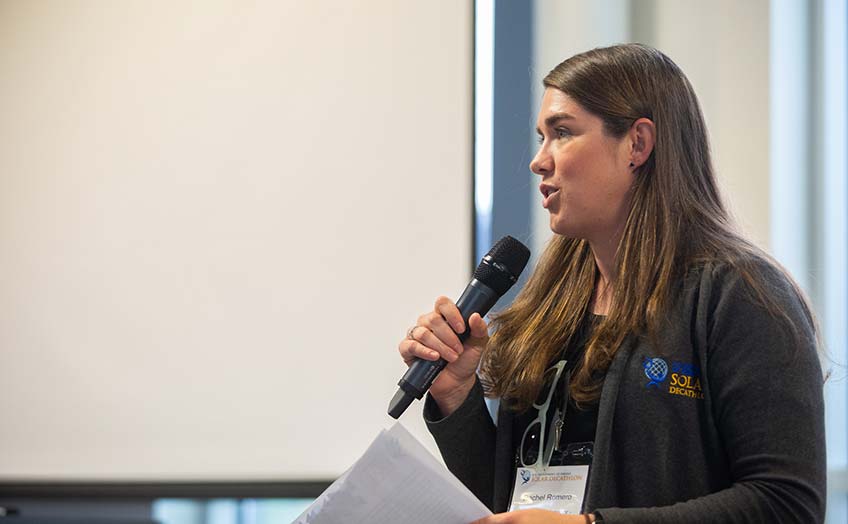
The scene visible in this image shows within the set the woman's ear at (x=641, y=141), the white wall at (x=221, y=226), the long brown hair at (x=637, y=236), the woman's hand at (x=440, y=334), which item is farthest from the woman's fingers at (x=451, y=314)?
the white wall at (x=221, y=226)

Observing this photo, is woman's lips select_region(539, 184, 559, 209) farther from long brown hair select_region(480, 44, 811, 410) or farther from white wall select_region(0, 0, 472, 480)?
white wall select_region(0, 0, 472, 480)

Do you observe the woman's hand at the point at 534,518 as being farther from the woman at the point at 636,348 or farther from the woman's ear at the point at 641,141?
the woman's ear at the point at 641,141

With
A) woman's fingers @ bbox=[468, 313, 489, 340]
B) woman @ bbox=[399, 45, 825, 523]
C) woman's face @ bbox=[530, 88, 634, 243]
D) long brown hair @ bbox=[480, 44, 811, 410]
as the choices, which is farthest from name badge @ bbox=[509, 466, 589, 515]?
woman's face @ bbox=[530, 88, 634, 243]

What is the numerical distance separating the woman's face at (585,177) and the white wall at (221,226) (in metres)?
1.00

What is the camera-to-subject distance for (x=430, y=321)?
1457 mm

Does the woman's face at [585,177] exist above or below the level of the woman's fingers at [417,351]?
above

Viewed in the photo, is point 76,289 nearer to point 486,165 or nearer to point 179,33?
point 179,33

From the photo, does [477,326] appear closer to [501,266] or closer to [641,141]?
[501,266]

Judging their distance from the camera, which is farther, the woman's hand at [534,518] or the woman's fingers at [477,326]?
the woman's fingers at [477,326]

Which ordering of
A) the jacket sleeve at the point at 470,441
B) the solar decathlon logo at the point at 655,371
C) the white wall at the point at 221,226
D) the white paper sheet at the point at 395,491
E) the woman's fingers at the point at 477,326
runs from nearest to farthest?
the white paper sheet at the point at 395,491 → the solar decathlon logo at the point at 655,371 → the woman's fingers at the point at 477,326 → the jacket sleeve at the point at 470,441 → the white wall at the point at 221,226

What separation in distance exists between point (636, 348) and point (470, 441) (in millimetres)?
339

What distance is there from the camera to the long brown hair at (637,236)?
4.75 ft

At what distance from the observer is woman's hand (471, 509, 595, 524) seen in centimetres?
124

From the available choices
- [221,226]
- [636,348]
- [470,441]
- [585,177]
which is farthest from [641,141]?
[221,226]
